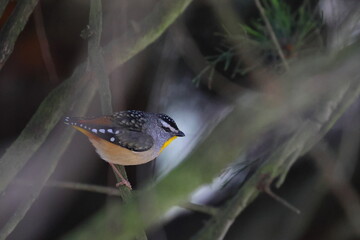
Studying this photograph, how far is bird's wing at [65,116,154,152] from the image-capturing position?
296 centimetres

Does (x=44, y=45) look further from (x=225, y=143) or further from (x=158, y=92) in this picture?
(x=225, y=143)

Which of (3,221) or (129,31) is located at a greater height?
(129,31)

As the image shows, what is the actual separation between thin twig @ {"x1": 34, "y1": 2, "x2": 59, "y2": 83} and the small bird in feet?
3.27

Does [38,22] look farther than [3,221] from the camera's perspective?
No

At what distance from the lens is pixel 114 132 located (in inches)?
124

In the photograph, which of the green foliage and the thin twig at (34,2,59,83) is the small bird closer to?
the green foliage

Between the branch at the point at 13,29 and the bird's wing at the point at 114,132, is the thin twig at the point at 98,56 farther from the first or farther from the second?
the branch at the point at 13,29

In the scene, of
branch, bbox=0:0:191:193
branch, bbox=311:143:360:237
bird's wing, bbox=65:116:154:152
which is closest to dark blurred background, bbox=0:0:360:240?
branch, bbox=311:143:360:237

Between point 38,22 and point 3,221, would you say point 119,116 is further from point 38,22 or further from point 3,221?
point 3,221

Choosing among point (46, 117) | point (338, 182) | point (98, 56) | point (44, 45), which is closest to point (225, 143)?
point (98, 56)

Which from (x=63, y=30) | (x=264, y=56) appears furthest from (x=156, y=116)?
(x=63, y=30)

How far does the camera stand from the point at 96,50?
294cm

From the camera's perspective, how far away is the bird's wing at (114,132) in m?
2.96

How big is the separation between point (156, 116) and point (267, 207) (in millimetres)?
2303
